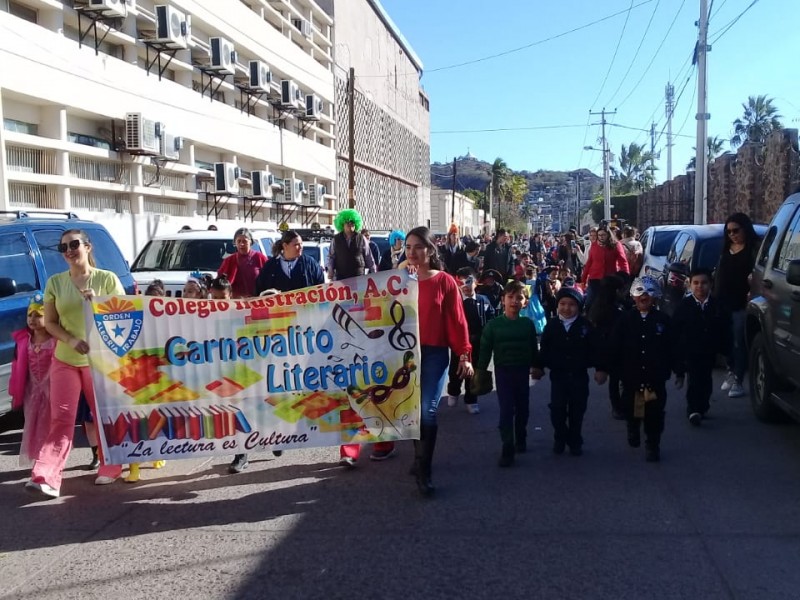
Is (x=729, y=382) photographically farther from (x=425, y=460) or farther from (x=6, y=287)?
(x=6, y=287)

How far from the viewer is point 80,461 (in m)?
6.56

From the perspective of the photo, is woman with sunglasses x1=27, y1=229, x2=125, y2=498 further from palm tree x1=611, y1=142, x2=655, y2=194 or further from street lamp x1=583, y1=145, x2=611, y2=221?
palm tree x1=611, y1=142, x2=655, y2=194

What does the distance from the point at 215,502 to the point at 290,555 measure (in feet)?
3.86

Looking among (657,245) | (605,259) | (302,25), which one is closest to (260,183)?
(302,25)

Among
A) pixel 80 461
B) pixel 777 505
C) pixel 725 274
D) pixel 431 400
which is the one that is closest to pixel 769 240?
pixel 725 274

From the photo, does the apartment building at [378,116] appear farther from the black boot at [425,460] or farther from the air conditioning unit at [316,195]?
the black boot at [425,460]

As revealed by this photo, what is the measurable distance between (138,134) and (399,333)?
1856 centimetres

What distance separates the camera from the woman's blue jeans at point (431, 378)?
5.49m

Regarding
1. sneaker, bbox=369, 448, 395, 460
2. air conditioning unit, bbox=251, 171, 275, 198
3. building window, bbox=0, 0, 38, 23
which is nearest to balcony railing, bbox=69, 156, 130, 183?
building window, bbox=0, 0, 38, 23

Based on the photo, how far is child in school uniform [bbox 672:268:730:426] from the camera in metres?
7.17

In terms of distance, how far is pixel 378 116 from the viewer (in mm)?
56281

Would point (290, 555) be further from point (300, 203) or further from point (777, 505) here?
point (300, 203)

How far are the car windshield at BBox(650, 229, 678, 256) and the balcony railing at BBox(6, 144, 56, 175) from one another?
14.0 meters

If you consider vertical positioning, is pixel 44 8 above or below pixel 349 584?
above
